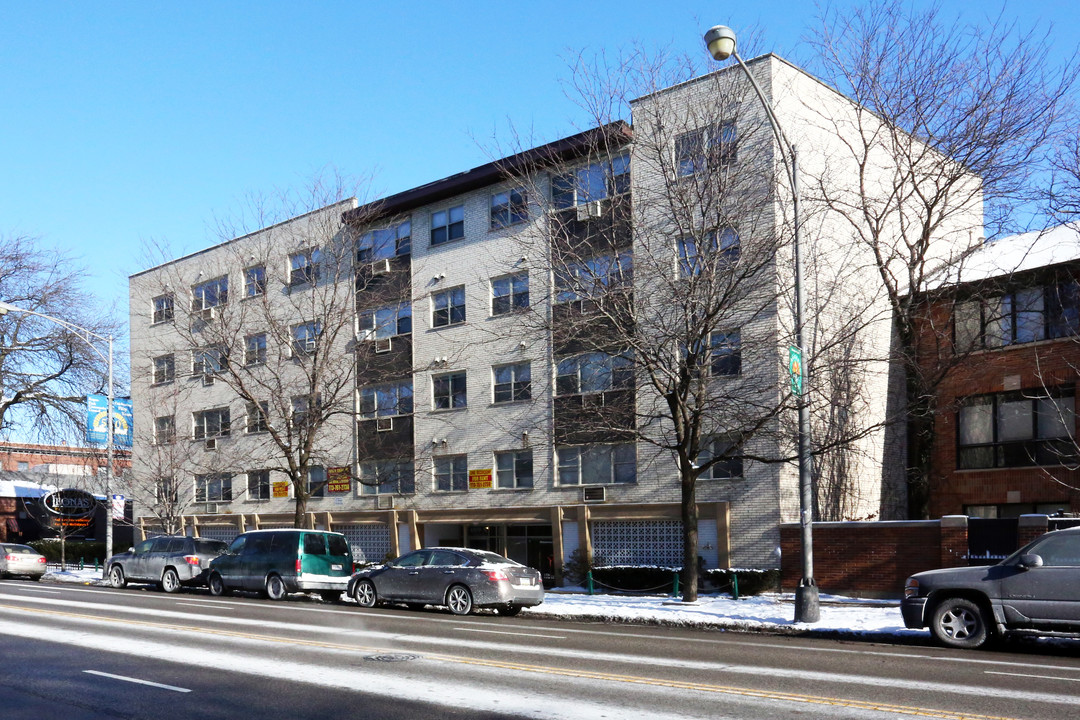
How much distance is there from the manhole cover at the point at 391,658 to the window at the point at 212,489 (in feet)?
106

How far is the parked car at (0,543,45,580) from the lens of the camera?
35.8 metres

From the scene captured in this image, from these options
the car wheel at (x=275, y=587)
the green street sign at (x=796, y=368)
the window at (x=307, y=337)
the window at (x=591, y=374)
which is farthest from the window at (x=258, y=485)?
the green street sign at (x=796, y=368)

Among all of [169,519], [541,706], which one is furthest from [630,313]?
[169,519]

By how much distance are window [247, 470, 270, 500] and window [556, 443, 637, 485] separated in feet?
50.4

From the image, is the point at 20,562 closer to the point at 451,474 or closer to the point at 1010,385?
the point at 451,474

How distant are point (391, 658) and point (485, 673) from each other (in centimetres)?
184

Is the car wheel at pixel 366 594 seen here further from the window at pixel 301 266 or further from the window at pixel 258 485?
the window at pixel 258 485

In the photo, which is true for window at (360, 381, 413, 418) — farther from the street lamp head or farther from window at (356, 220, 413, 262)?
the street lamp head

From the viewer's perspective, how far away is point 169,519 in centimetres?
4134

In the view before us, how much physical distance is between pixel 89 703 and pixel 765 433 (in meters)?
16.6

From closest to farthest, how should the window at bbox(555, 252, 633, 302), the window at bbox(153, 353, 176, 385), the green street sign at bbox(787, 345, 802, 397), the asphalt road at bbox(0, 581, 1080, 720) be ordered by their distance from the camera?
1. the asphalt road at bbox(0, 581, 1080, 720)
2. the green street sign at bbox(787, 345, 802, 397)
3. the window at bbox(555, 252, 633, 302)
4. the window at bbox(153, 353, 176, 385)

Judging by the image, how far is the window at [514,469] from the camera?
3341cm

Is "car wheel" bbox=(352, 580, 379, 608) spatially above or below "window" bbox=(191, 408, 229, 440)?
below

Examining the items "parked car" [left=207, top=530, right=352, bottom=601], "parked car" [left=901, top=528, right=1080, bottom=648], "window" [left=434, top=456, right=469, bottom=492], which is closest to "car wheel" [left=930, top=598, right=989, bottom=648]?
"parked car" [left=901, top=528, right=1080, bottom=648]
